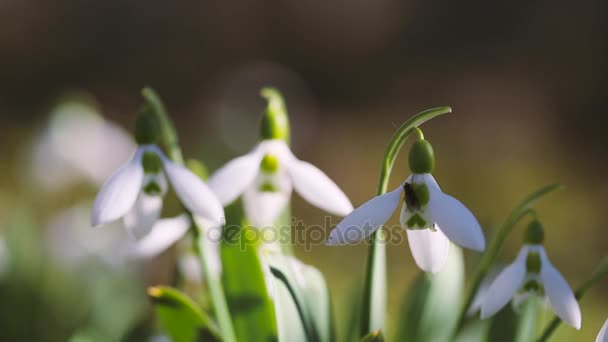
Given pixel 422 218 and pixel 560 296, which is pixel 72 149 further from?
pixel 560 296

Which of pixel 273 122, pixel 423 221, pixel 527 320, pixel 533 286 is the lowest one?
pixel 527 320

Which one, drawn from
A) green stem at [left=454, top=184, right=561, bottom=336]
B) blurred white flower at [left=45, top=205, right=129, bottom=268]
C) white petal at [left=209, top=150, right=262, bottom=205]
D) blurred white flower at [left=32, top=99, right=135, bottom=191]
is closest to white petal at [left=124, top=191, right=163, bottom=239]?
white petal at [left=209, top=150, right=262, bottom=205]

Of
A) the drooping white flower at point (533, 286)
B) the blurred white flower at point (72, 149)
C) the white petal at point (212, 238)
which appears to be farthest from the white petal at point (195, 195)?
the blurred white flower at point (72, 149)

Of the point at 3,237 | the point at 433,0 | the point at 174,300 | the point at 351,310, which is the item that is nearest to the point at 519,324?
the point at 351,310

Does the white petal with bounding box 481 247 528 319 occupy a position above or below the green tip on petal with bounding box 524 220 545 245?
below

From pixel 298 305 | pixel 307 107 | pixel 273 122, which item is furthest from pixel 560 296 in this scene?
pixel 307 107

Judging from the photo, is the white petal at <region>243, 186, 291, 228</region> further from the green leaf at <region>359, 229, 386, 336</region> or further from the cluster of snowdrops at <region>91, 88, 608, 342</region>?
the green leaf at <region>359, 229, 386, 336</region>

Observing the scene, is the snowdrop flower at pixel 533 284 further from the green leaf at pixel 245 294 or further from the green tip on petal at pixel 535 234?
the green leaf at pixel 245 294
